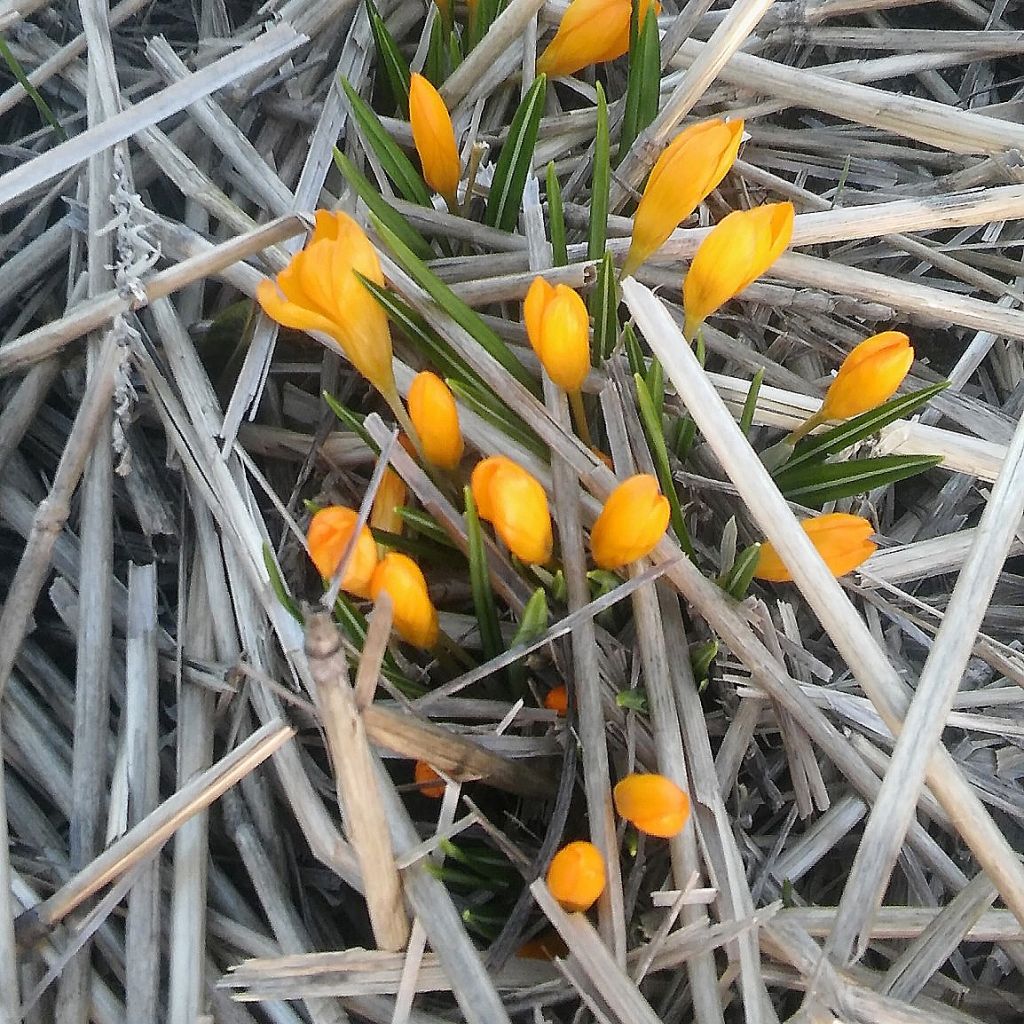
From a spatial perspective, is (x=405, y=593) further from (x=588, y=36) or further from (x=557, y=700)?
(x=588, y=36)

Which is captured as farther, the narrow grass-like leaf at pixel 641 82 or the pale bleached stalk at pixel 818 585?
the narrow grass-like leaf at pixel 641 82

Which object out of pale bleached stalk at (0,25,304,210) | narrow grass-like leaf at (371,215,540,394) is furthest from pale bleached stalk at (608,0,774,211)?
pale bleached stalk at (0,25,304,210)

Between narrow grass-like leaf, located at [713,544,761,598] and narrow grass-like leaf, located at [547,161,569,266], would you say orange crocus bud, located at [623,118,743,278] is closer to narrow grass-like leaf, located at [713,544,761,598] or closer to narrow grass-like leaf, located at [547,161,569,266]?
narrow grass-like leaf, located at [547,161,569,266]

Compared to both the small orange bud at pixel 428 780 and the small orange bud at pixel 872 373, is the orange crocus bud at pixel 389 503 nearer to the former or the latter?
the small orange bud at pixel 428 780

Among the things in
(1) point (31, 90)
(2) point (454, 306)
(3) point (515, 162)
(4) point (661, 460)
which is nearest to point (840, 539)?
(4) point (661, 460)

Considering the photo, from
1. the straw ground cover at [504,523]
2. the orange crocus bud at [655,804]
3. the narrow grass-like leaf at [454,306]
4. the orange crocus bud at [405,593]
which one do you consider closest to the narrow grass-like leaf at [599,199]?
the straw ground cover at [504,523]

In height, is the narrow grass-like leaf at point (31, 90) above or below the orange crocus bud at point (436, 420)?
above
